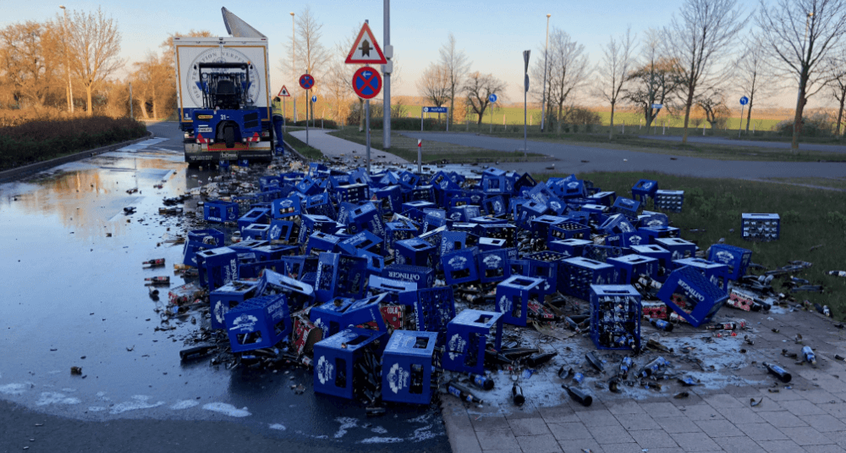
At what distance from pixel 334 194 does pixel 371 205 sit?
7.48ft

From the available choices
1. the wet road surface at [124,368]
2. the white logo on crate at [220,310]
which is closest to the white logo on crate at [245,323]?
the wet road surface at [124,368]

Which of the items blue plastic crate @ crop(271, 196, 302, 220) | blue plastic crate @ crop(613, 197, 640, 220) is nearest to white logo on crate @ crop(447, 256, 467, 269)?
blue plastic crate @ crop(271, 196, 302, 220)

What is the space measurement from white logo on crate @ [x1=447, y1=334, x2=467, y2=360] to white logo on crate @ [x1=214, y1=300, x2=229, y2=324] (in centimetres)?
210

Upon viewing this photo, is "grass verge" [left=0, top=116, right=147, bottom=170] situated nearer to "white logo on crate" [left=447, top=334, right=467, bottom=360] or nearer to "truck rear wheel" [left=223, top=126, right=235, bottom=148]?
"truck rear wheel" [left=223, top=126, right=235, bottom=148]

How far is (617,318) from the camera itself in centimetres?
464

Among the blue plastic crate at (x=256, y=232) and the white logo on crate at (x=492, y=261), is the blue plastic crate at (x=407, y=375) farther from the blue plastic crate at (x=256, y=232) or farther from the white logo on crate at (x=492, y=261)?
the blue plastic crate at (x=256, y=232)

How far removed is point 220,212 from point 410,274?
560 cm

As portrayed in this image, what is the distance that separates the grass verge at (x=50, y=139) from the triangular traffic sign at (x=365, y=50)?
1311 centimetres

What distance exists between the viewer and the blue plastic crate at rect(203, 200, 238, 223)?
31.8 feet

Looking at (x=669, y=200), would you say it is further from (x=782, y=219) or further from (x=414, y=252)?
(x=414, y=252)

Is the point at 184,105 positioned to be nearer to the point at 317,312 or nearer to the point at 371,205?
the point at 371,205

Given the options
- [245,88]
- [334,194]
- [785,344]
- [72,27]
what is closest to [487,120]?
[72,27]

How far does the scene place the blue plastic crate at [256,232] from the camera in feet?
25.6

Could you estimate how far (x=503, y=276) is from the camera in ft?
20.3
